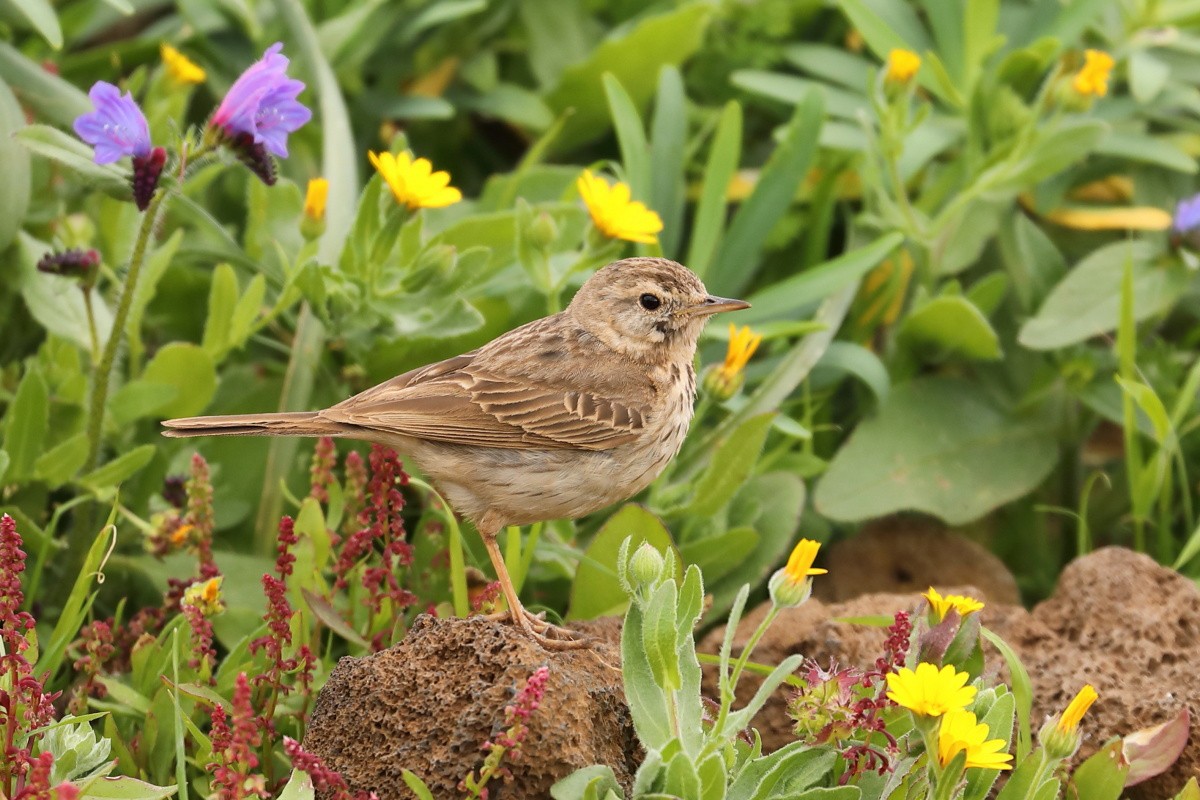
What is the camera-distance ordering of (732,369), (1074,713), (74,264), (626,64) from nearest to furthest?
(1074,713)
(74,264)
(732,369)
(626,64)

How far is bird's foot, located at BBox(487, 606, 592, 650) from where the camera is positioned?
12.6ft

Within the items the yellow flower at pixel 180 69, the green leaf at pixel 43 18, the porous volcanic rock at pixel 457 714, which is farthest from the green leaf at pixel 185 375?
the porous volcanic rock at pixel 457 714

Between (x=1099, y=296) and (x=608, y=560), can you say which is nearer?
(x=608, y=560)

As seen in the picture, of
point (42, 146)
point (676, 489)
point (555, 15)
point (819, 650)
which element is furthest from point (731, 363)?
point (555, 15)

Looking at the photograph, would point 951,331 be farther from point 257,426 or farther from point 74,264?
point 74,264

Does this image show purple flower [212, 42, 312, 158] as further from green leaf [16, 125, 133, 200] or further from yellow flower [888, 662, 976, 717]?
yellow flower [888, 662, 976, 717]

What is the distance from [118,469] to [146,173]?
0.92m

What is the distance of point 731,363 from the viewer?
4734mm

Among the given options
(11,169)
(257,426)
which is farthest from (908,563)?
(11,169)

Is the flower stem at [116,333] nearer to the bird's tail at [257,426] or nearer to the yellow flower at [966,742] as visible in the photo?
the bird's tail at [257,426]

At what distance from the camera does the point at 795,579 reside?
3.28m

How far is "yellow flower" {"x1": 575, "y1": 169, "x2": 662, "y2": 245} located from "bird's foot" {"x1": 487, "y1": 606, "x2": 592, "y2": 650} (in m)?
1.24

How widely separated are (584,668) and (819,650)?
3.00 feet

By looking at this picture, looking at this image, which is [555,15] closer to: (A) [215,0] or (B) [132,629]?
(A) [215,0]
